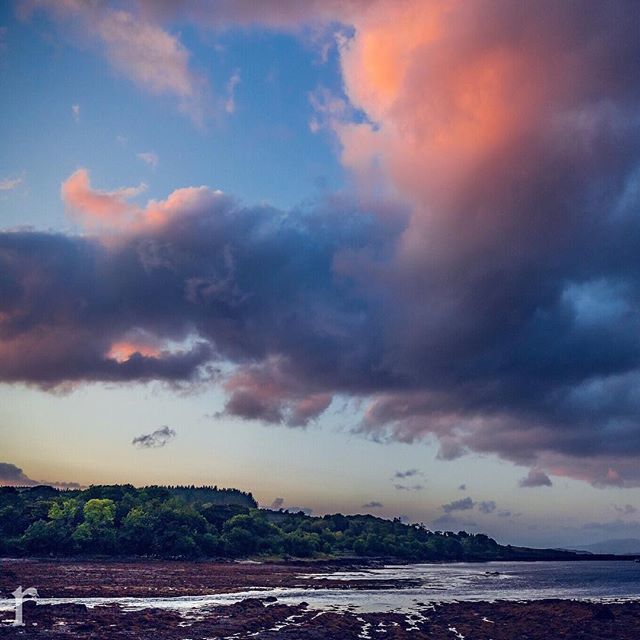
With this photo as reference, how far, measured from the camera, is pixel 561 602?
7525 centimetres

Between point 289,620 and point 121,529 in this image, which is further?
point 121,529

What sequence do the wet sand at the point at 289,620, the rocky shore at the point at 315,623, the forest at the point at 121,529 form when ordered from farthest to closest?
the forest at the point at 121,529 → the wet sand at the point at 289,620 → the rocky shore at the point at 315,623

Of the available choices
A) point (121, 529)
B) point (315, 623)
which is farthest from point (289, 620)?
point (121, 529)

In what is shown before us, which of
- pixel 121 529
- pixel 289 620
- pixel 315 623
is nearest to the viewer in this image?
pixel 315 623

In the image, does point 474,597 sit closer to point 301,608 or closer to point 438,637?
point 301,608

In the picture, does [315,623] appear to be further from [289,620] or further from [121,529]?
[121,529]

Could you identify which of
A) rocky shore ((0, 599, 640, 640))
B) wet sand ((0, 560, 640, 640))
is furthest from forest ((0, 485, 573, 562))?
rocky shore ((0, 599, 640, 640))

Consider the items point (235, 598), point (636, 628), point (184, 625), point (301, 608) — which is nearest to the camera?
point (184, 625)

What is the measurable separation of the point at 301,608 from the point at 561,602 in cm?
3379

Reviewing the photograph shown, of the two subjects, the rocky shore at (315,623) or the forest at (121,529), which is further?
the forest at (121,529)

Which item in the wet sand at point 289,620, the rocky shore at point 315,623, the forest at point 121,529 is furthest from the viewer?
the forest at point 121,529

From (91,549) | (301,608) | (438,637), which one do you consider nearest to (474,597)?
(301,608)

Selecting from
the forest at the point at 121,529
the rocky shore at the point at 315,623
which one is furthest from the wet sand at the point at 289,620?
the forest at the point at 121,529

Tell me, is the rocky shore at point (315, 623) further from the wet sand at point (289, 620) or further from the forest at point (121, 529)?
the forest at point (121, 529)
